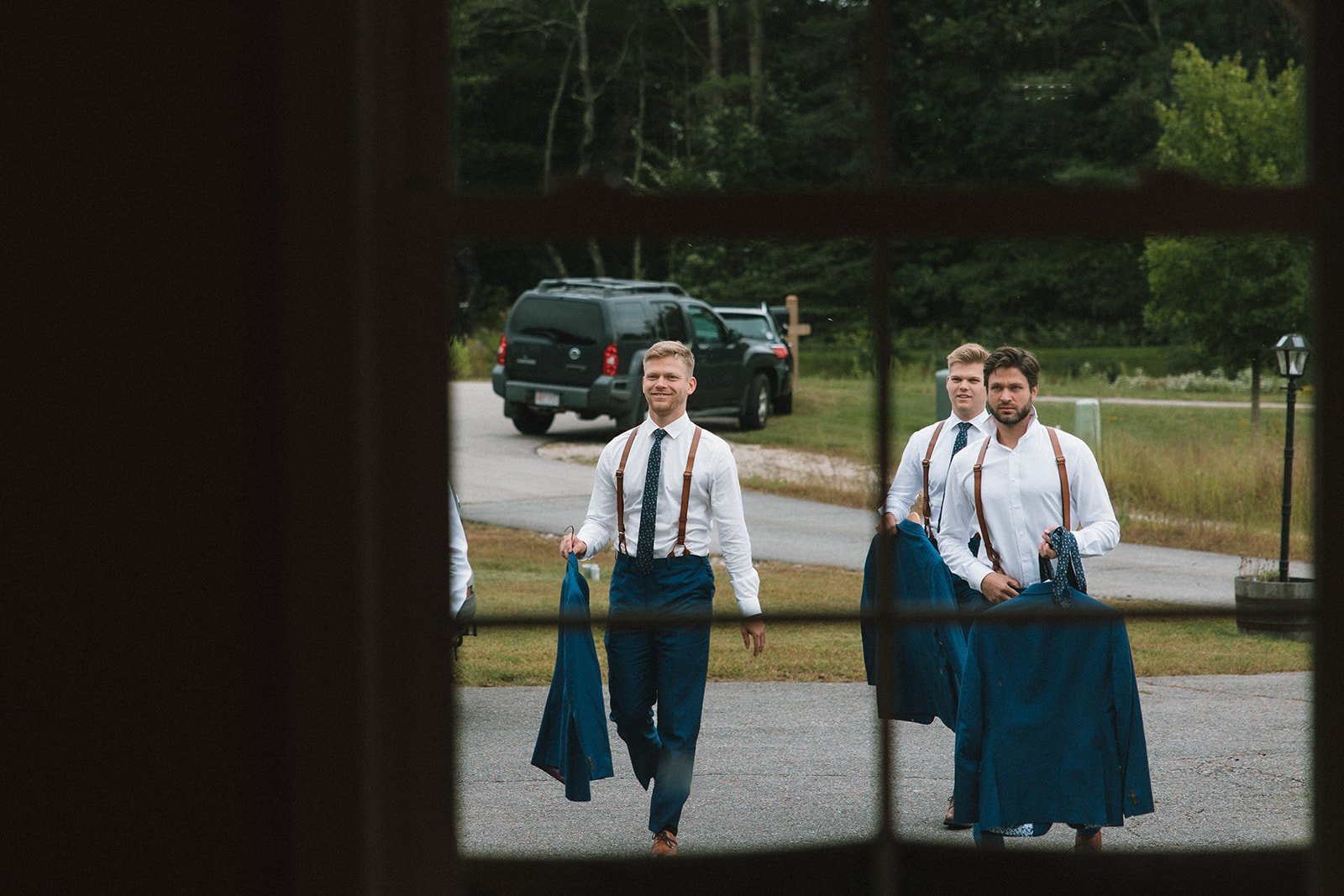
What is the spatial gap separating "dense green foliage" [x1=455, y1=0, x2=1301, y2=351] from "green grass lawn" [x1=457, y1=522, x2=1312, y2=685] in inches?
164

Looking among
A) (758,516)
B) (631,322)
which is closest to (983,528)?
(631,322)

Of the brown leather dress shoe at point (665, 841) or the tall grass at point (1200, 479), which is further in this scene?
the tall grass at point (1200, 479)

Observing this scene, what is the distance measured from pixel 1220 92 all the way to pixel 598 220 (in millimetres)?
1226

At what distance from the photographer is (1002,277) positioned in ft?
8.42

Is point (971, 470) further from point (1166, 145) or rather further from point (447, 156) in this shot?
point (447, 156)

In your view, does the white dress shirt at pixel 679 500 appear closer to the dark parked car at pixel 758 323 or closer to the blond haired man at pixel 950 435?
the blond haired man at pixel 950 435

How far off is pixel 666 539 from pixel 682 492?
112 millimetres

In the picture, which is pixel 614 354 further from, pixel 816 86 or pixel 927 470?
pixel 816 86

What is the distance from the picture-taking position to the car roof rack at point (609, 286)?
19.6ft

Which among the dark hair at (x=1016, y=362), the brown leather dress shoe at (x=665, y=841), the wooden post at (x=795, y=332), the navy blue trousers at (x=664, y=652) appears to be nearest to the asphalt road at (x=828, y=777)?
the brown leather dress shoe at (x=665, y=841)

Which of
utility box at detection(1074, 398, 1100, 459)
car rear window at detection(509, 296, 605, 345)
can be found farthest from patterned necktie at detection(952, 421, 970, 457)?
utility box at detection(1074, 398, 1100, 459)

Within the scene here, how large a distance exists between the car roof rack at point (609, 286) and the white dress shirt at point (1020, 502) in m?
2.66

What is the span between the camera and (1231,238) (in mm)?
3578

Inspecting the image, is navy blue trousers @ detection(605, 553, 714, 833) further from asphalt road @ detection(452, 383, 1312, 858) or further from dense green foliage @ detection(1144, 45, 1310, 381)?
dense green foliage @ detection(1144, 45, 1310, 381)
